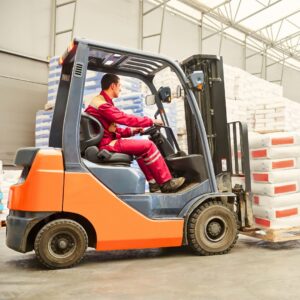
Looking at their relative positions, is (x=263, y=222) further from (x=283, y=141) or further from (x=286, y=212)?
(x=283, y=141)

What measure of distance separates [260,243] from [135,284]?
84.6 inches

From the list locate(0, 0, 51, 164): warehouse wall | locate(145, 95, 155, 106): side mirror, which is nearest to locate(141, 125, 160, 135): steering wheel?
locate(145, 95, 155, 106): side mirror

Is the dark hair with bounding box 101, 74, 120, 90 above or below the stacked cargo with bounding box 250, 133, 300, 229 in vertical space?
above

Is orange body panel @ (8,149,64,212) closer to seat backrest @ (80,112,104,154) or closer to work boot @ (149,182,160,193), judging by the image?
seat backrest @ (80,112,104,154)

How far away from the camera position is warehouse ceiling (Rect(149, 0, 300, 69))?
1273 centimetres

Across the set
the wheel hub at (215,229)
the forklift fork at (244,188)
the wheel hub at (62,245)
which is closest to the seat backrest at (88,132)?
the wheel hub at (62,245)

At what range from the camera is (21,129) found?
8.73 metres

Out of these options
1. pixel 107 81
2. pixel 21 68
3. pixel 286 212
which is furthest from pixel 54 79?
pixel 286 212

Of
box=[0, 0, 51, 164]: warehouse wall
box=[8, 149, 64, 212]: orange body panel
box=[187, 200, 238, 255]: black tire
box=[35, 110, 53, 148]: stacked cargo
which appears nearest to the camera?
box=[8, 149, 64, 212]: orange body panel

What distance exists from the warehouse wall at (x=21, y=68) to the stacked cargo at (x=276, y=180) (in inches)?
226

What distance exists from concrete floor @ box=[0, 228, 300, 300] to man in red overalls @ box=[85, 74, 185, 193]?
27.2 inches

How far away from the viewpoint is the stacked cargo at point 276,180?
Result: 4.02 meters

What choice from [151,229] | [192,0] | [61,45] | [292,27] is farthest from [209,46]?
[151,229]

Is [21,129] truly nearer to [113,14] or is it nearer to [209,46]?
[113,14]
